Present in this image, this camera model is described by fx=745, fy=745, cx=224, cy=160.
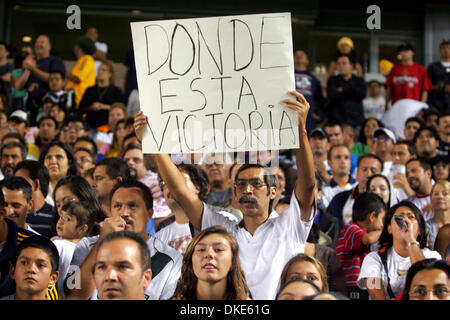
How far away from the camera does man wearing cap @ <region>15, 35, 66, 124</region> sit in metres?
9.30

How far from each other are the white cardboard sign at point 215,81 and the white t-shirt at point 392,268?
104 cm

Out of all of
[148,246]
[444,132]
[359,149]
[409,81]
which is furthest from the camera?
[409,81]

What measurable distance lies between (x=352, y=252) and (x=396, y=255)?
589mm

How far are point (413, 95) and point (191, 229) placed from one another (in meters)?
6.37

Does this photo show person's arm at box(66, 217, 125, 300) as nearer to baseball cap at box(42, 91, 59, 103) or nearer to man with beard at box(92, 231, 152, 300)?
man with beard at box(92, 231, 152, 300)

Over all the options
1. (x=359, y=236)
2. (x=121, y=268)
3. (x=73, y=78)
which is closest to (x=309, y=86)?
(x=73, y=78)

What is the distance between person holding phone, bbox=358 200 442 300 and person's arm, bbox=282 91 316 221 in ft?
2.21

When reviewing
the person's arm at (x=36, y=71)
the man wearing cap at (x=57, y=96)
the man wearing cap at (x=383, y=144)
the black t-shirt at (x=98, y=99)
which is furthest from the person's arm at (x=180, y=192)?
the person's arm at (x=36, y=71)

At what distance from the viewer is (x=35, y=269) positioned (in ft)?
11.6

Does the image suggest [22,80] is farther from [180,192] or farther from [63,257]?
[180,192]

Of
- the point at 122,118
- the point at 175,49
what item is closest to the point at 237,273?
the point at 175,49

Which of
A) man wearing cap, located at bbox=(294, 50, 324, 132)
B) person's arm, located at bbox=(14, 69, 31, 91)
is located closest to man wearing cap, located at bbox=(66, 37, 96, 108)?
person's arm, located at bbox=(14, 69, 31, 91)

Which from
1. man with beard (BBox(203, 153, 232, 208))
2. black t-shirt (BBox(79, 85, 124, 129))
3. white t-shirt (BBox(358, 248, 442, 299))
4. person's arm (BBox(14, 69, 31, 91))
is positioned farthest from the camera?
person's arm (BBox(14, 69, 31, 91))

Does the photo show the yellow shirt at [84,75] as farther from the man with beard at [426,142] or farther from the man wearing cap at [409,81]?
the man with beard at [426,142]
